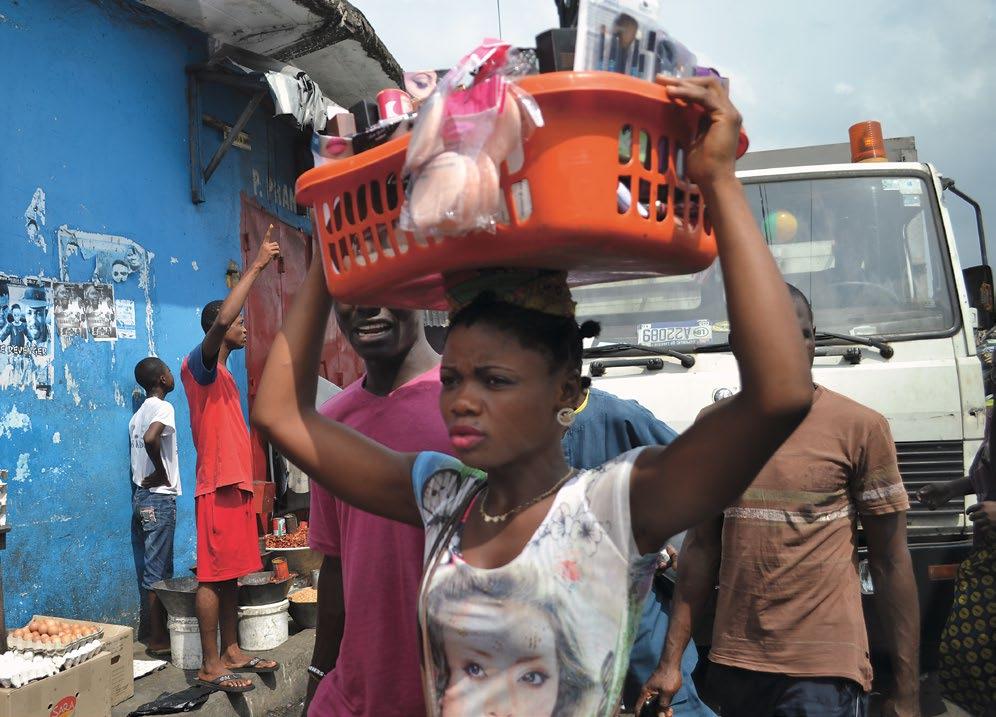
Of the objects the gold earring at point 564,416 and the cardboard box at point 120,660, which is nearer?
the gold earring at point 564,416

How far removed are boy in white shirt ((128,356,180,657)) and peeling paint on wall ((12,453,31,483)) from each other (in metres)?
0.70

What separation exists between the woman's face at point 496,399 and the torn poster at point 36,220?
16.2 feet

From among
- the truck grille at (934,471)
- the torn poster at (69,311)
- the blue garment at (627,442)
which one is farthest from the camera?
the torn poster at (69,311)

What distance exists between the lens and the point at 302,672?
5777mm

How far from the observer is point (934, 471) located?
4.40 metres

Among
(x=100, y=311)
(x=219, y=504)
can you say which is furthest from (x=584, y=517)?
(x=100, y=311)

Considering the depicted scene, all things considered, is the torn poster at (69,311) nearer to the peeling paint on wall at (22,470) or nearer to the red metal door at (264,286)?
the peeling paint on wall at (22,470)

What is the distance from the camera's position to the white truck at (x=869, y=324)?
173 inches

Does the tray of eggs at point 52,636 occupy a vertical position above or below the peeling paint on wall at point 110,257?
below

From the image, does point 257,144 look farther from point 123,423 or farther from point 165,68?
point 123,423

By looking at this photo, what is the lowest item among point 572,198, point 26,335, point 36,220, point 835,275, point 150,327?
point 572,198

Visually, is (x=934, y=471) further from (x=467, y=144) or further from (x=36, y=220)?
(x=36, y=220)

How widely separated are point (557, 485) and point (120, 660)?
13.7 feet

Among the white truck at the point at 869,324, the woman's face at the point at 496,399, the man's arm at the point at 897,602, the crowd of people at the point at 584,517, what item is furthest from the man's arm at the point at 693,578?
the woman's face at the point at 496,399
